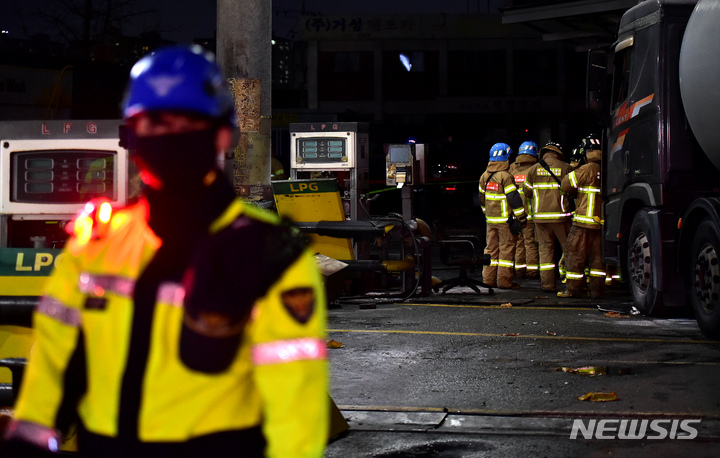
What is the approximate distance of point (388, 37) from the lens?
51812 mm

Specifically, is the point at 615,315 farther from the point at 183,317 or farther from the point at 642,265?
the point at 183,317

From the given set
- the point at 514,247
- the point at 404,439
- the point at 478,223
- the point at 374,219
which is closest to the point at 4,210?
the point at 404,439

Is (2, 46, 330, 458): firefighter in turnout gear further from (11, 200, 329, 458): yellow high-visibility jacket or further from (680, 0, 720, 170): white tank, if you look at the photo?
(680, 0, 720, 170): white tank

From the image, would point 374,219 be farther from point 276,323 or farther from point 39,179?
point 276,323

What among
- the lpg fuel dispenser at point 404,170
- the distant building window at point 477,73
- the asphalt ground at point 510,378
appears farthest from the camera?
the distant building window at point 477,73

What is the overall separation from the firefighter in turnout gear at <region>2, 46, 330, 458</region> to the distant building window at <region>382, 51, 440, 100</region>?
5038cm

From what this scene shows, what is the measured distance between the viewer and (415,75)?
5209 cm

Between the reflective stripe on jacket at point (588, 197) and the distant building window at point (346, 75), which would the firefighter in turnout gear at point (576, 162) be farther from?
the distant building window at point (346, 75)

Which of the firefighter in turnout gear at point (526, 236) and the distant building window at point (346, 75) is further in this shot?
the distant building window at point (346, 75)

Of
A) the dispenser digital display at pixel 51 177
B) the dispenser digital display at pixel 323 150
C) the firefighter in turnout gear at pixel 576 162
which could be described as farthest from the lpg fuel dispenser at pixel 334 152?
the dispenser digital display at pixel 51 177

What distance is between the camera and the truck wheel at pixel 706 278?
8.56 m

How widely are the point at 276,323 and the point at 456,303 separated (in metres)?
10.0

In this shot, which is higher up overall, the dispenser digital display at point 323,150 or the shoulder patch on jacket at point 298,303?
the dispenser digital display at point 323,150

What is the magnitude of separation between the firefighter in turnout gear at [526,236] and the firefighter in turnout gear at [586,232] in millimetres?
1591
